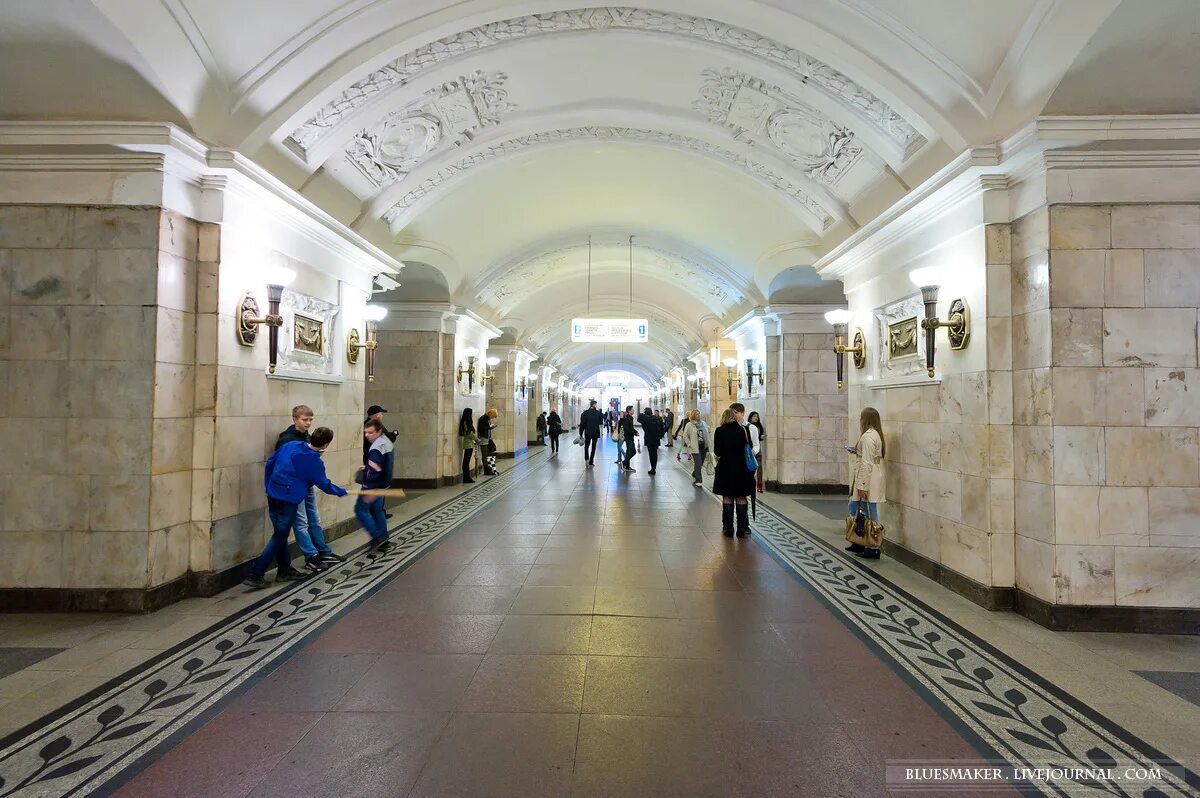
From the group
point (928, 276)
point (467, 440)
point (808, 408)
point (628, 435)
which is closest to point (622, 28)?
point (928, 276)

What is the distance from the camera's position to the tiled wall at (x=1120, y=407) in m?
3.74

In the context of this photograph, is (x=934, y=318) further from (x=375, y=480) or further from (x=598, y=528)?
(x=375, y=480)

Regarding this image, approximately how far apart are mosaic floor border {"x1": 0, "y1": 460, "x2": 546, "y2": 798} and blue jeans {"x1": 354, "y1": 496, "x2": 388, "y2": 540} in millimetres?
847

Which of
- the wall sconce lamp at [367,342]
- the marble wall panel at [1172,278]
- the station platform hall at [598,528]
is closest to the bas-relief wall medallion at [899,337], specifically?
the station platform hall at [598,528]

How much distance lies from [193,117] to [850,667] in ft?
19.8

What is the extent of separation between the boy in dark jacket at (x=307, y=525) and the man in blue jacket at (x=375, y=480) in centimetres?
45

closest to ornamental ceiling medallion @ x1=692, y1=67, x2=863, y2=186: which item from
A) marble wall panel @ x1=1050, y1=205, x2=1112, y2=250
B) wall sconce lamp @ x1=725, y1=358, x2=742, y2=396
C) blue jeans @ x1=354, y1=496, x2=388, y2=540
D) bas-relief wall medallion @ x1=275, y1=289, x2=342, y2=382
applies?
marble wall panel @ x1=1050, y1=205, x2=1112, y2=250

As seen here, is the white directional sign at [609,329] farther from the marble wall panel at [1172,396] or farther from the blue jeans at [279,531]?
the marble wall panel at [1172,396]

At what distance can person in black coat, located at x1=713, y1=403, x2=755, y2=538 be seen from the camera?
6.45 m

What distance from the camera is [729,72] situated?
5.54m

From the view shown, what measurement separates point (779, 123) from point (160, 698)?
707 centimetres

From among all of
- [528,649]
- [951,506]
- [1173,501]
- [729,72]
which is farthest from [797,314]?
[528,649]

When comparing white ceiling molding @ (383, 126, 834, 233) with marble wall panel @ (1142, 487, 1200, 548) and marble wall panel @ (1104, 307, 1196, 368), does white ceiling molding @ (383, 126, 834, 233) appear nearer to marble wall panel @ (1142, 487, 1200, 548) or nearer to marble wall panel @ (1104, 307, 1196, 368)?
marble wall panel @ (1104, 307, 1196, 368)

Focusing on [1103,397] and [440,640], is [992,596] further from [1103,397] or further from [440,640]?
[440,640]
